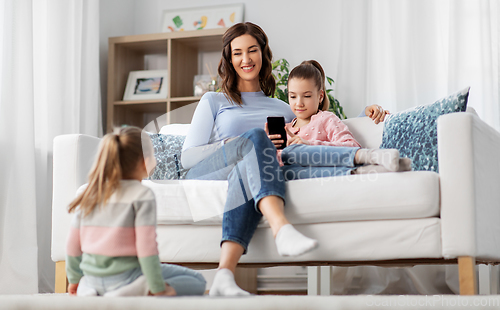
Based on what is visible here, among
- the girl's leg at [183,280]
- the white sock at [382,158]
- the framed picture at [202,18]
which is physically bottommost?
the girl's leg at [183,280]

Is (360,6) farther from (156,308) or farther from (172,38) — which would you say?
(156,308)

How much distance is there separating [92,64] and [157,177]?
149 cm

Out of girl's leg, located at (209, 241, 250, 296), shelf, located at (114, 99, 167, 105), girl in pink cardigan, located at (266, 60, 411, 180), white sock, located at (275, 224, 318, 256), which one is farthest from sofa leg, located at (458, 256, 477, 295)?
shelf, located at (114, 99, 167, 105)

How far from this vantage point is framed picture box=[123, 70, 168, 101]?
288cm

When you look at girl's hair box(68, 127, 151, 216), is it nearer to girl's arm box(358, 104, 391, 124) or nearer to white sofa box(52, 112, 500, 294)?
white sofa box(52, 112, 500, 294)

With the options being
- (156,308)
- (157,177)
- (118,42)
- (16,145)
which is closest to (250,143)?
(157,177)

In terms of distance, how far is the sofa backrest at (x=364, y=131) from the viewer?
1.62m

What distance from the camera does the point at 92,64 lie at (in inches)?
104

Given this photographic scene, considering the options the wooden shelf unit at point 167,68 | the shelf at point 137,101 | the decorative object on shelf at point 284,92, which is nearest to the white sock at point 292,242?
the decorative object on shelf at point 284,92

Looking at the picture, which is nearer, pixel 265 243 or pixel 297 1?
pixel 265 243

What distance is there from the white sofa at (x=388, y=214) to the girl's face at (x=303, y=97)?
0.37 metres

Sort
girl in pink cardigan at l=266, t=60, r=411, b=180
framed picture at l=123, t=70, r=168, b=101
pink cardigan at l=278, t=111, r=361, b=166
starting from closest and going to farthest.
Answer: girl in pink cardigan at l=266, t=60, r=411, b=180 → pink cardigan at l=278, t=111, r=361, b=166 → framed picture at l=123, t=70, r=168, b=101

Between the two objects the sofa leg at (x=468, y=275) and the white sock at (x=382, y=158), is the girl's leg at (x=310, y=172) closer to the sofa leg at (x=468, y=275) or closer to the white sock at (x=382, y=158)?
the white sock at (x=382, y=158)

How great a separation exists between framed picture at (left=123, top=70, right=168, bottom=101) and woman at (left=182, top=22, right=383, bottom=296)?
4.46 ft
